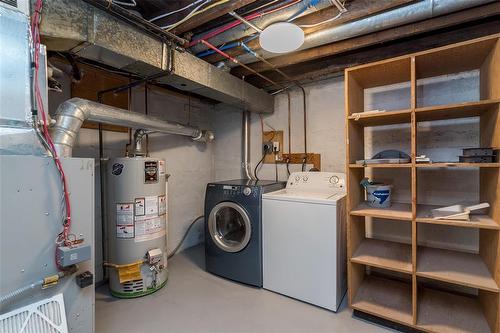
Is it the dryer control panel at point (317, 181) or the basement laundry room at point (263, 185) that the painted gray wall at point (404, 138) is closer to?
the basement laundry room at point (263, 185)

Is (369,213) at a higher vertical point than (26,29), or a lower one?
lower

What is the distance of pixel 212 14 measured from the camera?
156 cm

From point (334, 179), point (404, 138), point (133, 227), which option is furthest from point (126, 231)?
point (404, 138)

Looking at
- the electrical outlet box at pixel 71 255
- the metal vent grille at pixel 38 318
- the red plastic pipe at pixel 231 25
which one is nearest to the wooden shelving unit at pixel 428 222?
the red plastic pipe at pixel 231 25

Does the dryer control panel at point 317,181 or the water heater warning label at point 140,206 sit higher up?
the dryer control panel at point 317,181

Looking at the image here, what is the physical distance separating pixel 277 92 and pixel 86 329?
2.79 meters

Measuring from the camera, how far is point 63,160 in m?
1.28

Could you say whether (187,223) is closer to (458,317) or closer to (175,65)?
(175,65)

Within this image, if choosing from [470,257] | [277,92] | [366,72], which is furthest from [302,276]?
[277,92]

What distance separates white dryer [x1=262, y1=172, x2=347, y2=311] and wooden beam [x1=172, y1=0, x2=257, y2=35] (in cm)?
144

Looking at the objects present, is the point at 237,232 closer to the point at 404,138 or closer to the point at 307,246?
the point at 307,246

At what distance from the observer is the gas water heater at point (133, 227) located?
6.78 ft

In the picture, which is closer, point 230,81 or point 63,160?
point 63,160

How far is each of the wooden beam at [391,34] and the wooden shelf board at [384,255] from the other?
1.66 m
